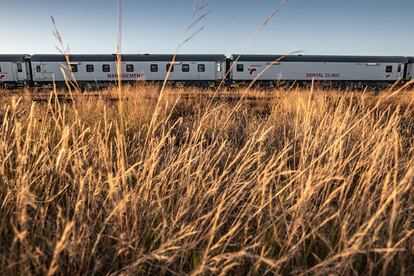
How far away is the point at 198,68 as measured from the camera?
63.1 feet

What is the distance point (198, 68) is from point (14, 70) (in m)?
13.0

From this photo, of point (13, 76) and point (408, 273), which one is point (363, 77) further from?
point (13, 76)

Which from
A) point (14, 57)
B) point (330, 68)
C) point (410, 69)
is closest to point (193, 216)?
point (330, 68)

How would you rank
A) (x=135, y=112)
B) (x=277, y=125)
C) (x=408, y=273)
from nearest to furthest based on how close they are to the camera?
(x=408, y=273)
(x=277, y=125)
(x=135, y=112)

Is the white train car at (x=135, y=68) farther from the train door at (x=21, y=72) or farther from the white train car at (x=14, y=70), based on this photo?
the train door at (x=21, y=72)

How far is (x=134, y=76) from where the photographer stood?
756 inches

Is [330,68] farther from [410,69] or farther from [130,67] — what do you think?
[130,67]

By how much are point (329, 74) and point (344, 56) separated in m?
1.83

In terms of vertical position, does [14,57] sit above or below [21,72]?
above

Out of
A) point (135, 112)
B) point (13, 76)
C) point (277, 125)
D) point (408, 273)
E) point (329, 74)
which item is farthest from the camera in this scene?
point (329, 74)

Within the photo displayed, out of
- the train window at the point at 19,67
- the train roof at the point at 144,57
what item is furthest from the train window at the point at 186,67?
the train window at the point at 19,67

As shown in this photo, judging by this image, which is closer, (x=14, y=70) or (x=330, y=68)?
(x=14, y=70)

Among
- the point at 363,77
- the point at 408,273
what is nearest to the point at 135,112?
the point at 408,273

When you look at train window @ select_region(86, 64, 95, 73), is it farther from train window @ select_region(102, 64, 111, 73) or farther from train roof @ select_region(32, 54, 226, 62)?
train window @ select_region(102, 64, 111, 73)
